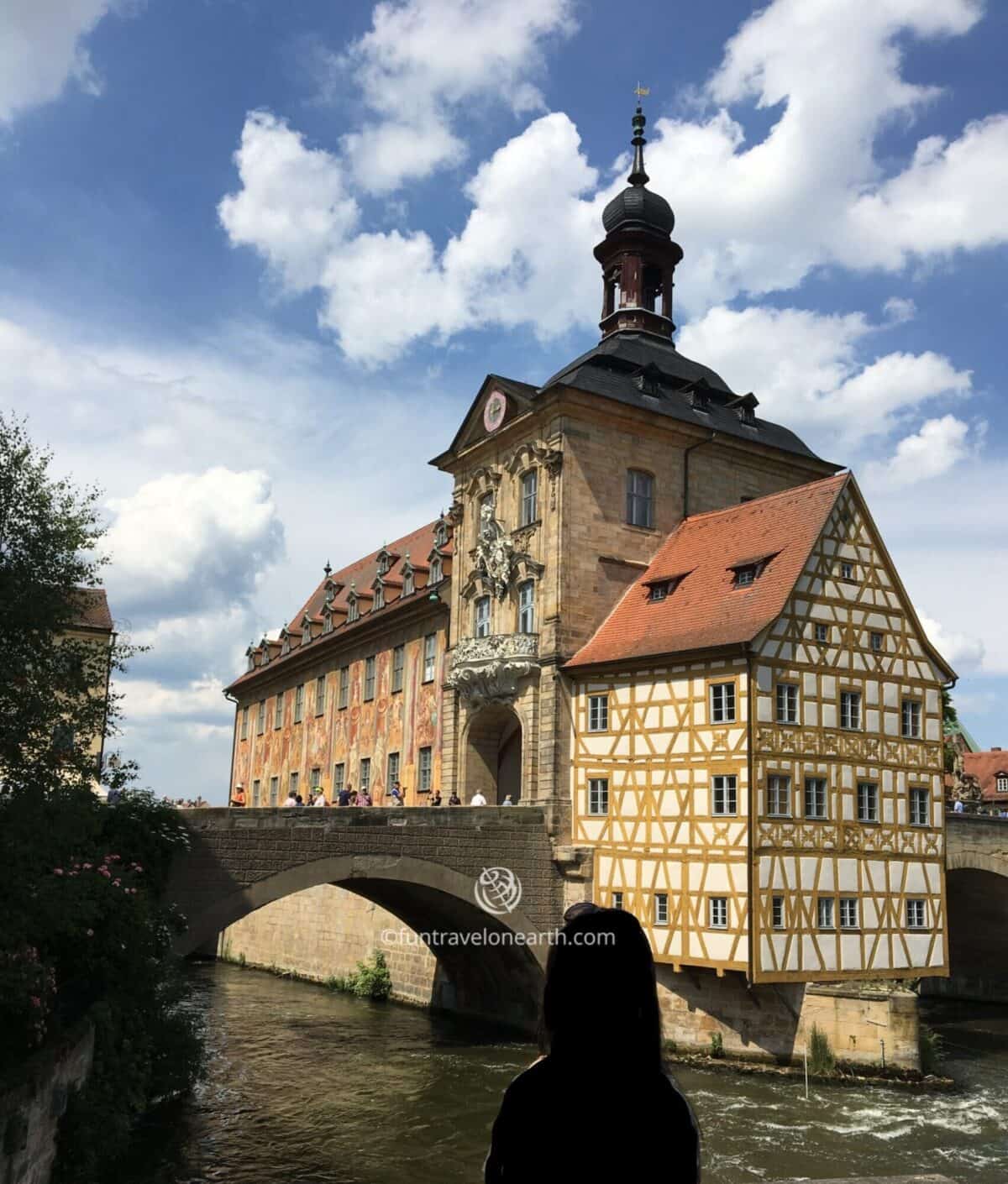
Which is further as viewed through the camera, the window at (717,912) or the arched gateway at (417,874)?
the window at (717,912)

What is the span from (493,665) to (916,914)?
1006 cm

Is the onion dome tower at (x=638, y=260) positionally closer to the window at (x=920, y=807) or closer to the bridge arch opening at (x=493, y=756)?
the bridge arch opening at (x=493, y=756)

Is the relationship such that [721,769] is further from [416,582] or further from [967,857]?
[416,582]

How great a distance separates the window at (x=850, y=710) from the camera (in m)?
22.5

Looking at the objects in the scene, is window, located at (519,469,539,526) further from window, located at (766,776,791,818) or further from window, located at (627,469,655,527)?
window, located at (766,776,791,818)

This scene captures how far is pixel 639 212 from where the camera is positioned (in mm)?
32094

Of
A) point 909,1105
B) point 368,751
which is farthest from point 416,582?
point 909,1105

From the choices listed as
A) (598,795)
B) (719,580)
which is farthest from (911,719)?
(598,795)

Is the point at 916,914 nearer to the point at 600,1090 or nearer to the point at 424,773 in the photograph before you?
the point at 424,773

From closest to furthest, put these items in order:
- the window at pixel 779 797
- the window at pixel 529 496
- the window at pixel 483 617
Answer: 1. the window at pixel 779 797
2. the window at pixel 529 496
3. the window at pixel 483 617

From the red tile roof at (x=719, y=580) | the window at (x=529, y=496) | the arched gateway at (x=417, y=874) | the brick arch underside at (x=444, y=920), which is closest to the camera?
the arched gateway at (x=417, y=874)

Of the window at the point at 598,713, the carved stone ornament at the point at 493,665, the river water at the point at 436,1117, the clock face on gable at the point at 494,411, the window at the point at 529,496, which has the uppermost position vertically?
the clock face on gable at the point at 494,411

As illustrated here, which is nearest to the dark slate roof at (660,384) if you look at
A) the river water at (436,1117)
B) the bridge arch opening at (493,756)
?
the bridge arch opening at (493,756)

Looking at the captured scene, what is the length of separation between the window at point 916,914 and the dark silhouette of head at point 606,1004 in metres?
22.5
